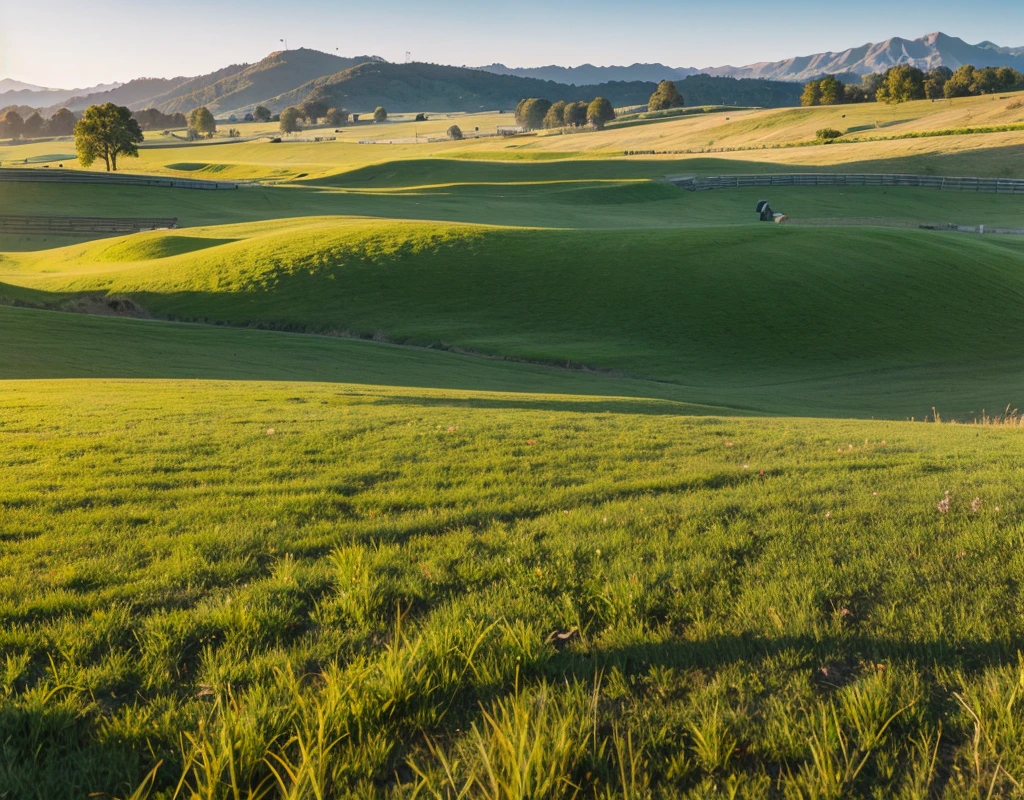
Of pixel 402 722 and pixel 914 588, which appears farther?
pixel 914 588

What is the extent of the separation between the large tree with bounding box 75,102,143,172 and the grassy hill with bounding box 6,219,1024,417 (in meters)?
64.0

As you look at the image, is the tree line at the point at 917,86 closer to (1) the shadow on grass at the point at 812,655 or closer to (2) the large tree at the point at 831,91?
(2) the large tree at the point at 831,91

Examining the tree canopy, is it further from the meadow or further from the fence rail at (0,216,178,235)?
the meadow

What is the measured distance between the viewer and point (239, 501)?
8.12m

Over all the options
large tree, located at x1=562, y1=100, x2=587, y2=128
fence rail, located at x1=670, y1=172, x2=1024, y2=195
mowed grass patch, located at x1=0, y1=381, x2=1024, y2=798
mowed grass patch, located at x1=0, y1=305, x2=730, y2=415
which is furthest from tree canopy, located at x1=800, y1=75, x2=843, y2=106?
mowed grass patch, located at x1=0, y1=381, x2=1024, y2=798

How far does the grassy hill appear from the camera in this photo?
30.5m

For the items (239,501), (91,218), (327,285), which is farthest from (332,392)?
(91,218)

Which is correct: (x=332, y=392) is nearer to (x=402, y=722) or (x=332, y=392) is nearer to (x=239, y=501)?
(x=239, y=501)

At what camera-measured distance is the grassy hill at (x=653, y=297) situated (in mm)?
30500

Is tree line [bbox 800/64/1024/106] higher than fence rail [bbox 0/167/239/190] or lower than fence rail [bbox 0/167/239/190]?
higher

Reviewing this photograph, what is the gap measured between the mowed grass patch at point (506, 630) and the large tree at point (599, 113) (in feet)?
618

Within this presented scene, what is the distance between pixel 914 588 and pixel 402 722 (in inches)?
143

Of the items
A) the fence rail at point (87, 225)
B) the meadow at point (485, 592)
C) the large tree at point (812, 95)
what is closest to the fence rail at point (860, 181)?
the fence rail at point (87, 225)

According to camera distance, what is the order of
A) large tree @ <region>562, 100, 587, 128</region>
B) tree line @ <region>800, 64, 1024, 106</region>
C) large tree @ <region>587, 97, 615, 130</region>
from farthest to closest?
large tree @ <region>562, 100, 587, 128</region>, large tree @ <region>587, 97, 615, 130</region>, tree line @ <region>800, 64, 1024, 106</region>
